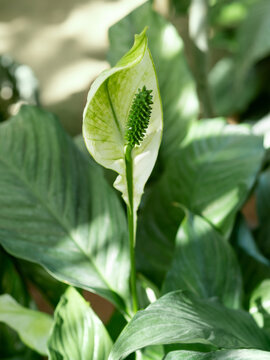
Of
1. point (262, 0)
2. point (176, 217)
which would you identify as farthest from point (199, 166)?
point (262, 0)

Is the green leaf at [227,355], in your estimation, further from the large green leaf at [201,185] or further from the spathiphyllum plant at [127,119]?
the large green leaf at [201,185]

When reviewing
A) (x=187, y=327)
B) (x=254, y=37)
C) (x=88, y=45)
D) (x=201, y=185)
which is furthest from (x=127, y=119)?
(x=88, y=45)

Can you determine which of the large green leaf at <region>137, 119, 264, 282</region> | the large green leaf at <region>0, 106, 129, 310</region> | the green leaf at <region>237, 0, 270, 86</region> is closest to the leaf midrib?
the large green leaf at <region>0, 106, 129, 310</region>

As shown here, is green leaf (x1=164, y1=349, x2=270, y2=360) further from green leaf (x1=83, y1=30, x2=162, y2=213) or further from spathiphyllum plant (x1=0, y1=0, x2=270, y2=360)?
green leaf (x1=83, y1=30, x2=162, y2=213)

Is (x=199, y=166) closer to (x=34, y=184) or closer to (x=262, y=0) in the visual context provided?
(x=34, y=184)

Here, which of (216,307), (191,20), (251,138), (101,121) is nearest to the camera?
(101,121)

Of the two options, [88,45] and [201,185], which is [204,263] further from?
[88,45]
